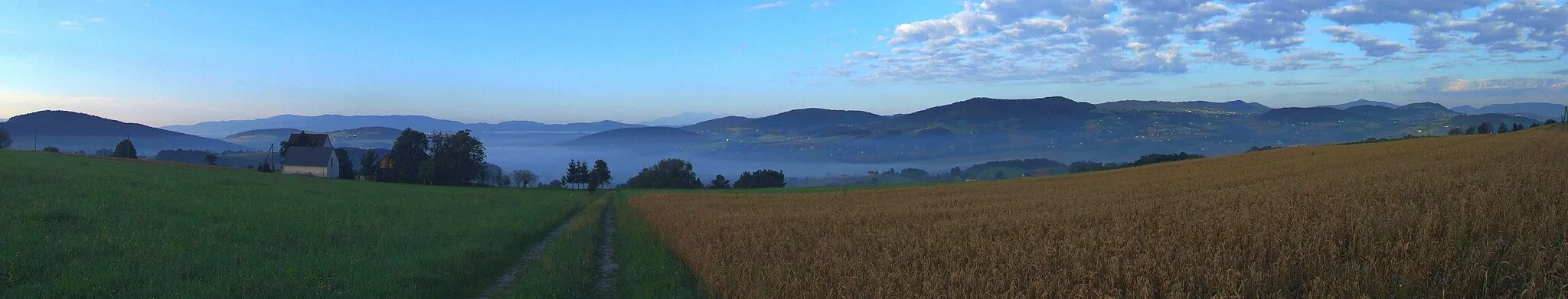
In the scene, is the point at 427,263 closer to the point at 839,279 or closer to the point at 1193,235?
the point at 839,279

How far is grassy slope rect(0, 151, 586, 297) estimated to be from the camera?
28.1ft

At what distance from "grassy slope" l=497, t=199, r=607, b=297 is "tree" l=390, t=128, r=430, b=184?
71851 mm

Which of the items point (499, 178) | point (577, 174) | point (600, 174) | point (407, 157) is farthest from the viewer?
point (499, 178)

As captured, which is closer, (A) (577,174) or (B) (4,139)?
(A) (577,174)

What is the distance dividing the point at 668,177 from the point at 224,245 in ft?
264

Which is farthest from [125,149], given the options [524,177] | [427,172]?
[427,172]

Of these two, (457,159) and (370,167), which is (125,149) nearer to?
(370,167)

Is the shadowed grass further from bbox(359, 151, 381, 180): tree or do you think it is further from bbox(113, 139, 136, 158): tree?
bbox(113, 139, 136, 158): tree

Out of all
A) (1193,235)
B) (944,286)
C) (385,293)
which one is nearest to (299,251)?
(385,293)

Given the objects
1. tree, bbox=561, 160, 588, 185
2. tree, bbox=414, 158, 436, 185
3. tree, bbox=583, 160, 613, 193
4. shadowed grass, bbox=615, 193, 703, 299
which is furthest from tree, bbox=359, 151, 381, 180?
shadowed grass, bbox=615, 193, 703, 299

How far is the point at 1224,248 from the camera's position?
6.87 metres

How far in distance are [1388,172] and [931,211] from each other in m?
8.78

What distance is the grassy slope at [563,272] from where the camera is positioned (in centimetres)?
984

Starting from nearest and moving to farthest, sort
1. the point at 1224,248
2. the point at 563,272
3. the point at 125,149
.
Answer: the point at 1224,248 < the point at 563,272 < the point at 125,149
